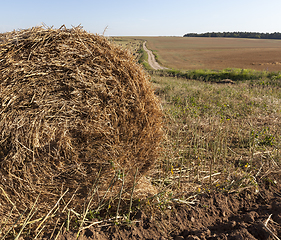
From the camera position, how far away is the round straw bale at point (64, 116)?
8.62 ft

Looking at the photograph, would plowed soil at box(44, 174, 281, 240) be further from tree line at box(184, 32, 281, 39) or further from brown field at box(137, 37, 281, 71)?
tree line at box(184, 32, 281, 39)

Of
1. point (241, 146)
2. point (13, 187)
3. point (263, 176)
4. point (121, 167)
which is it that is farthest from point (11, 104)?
point (241, 146)

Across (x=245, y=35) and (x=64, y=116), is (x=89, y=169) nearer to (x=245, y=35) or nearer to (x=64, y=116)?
(x=64, y=116)

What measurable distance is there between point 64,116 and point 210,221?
2.29 m

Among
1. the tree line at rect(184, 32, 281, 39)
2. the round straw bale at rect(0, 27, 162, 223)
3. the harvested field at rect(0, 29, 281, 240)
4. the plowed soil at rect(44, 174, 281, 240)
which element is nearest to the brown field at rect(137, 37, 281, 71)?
the plowed soil at rect(44, 174, 281, 240)

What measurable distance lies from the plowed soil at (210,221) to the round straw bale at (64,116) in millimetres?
533

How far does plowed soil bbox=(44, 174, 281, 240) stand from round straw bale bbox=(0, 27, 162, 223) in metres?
0.53

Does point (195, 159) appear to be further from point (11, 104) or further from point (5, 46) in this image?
point (5, 46)

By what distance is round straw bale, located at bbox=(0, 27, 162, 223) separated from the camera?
2.63 m

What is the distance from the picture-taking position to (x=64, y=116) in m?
2.73

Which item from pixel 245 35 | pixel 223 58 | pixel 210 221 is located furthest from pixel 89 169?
pixel 245 35

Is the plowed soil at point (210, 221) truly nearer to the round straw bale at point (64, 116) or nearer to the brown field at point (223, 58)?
the round straw bale at point (64, 116)

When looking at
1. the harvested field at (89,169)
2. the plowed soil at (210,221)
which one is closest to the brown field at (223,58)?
the plowed soil at (210,221)

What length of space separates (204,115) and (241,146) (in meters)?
1.83
